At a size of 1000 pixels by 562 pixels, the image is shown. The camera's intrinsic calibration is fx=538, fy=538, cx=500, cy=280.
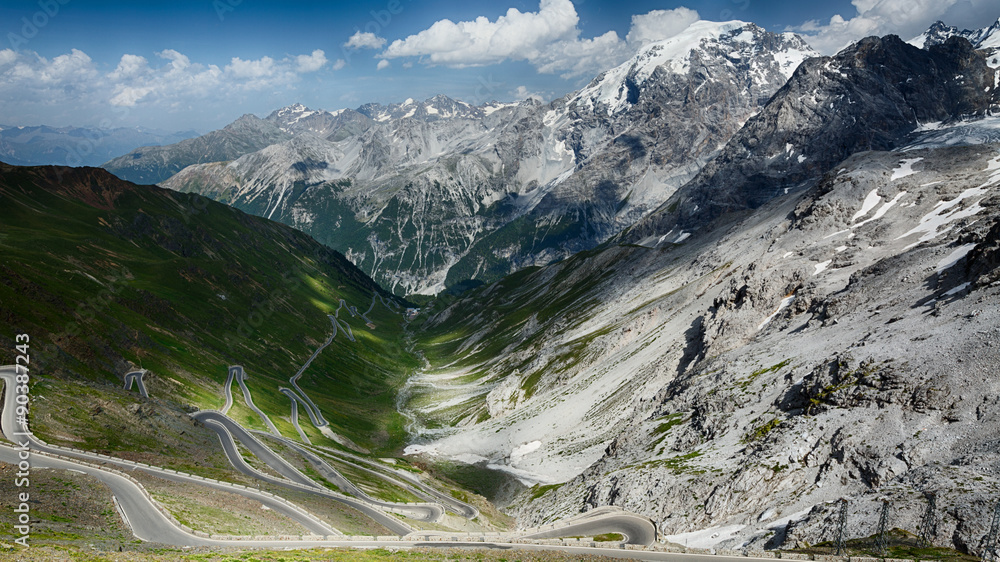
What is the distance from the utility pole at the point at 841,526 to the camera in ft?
151

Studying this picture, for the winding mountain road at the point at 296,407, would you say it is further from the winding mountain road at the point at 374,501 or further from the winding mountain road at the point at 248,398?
the winding mountain road at the point at 374,501

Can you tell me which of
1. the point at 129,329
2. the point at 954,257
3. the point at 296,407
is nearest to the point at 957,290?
the point at 954,257

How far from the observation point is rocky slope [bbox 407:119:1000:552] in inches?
2201

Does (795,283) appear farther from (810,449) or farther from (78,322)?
(78,322)

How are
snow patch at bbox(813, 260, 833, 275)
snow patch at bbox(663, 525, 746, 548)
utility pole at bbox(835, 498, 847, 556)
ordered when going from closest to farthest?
1. utility pole at bbox(835, 498, 847, 556)
2. snow patch at bbox(663, 525, 746, 548)
3. snow patch at bbox(813, 260, 833, 275)

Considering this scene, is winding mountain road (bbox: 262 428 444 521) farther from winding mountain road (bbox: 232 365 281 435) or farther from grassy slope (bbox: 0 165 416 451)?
grassy slope (bbox: 0 165 416 451)

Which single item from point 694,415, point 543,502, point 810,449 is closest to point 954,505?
point 810,449

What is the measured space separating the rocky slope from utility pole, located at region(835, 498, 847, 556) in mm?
734

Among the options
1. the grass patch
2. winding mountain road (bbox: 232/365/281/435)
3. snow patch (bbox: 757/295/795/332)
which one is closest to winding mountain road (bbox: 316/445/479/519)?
winding mountain road (bbox: 232/365/281/435)

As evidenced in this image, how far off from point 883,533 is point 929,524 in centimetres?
407

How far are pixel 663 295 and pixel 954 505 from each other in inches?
5334

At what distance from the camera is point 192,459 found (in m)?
74.1

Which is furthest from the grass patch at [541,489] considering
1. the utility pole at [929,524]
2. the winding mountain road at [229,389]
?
the winding mountain road at [229,389]

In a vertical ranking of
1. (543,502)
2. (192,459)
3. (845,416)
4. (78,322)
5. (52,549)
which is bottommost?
(543,502)
